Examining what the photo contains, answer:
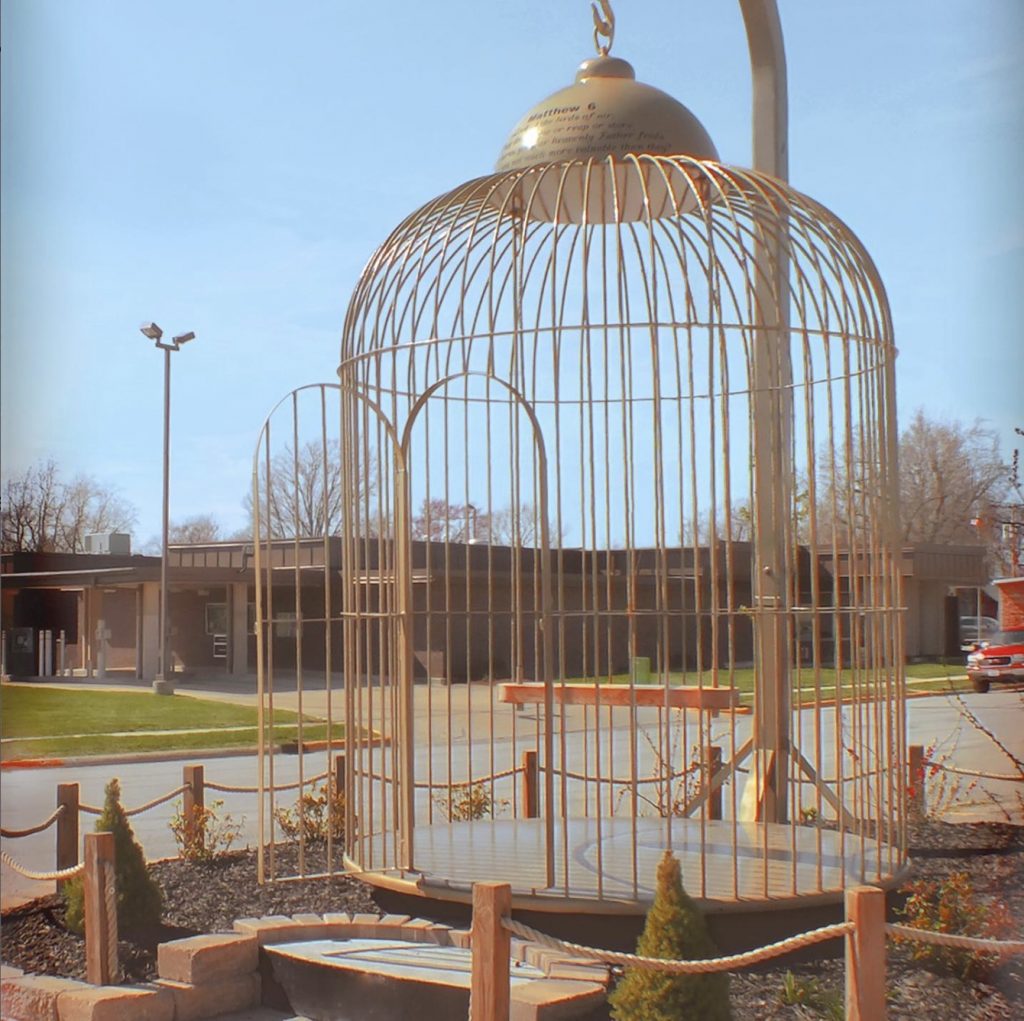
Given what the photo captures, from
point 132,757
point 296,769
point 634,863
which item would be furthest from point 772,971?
point 132,757

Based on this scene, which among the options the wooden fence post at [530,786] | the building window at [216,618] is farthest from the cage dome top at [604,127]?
the building window at [216,618]

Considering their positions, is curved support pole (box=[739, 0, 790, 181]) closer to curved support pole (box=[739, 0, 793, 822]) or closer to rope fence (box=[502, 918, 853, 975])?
curved support pole (box=[739, 0, 793, 822])

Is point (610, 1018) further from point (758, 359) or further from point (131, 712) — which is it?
point (131, 712)

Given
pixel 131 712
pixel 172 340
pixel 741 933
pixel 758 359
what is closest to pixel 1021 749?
pixel 758 359

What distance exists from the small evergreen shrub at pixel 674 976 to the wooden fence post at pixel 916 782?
5036mm

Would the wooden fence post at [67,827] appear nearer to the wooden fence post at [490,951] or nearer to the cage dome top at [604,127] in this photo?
the wooden fence post at [490,951]

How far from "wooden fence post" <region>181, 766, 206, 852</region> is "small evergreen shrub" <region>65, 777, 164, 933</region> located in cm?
132

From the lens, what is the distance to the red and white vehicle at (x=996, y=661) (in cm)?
2714

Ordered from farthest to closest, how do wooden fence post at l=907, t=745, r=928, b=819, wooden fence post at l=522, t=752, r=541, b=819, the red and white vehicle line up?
the red and white vehicle → wooden fence post at l=907, t=745, r=928, b=819 → wooden fence post at l=522, t=752, r=541, b=819

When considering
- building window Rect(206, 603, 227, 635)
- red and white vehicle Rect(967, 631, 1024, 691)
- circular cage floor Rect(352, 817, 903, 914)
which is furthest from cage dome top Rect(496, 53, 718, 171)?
building window Rect(206, 603, 227, 635)

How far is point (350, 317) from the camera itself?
717cm

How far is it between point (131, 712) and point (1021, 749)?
52.7 feet

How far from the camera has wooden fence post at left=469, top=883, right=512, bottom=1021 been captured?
4.48 meters

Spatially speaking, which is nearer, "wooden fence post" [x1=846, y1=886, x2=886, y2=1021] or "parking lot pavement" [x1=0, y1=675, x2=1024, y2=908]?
"wooden fence post" [x1=846, y1=886, x2=886, y2=1021]
